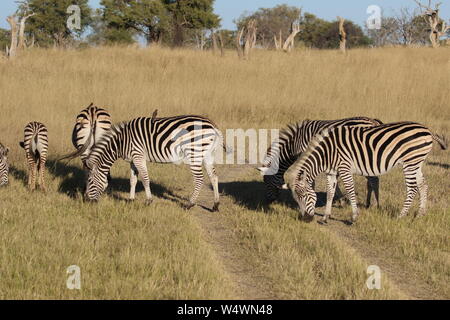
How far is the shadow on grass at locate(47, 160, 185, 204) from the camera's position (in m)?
9.48

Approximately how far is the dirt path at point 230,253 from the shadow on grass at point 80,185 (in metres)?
0.70

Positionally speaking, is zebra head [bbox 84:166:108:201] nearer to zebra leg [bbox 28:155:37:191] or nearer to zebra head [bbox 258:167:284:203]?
zebra leg [bbox 28:155:37:191]

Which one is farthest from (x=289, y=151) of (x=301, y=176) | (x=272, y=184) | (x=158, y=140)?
(x=158, y=140)

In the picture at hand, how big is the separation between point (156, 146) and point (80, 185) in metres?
2.38

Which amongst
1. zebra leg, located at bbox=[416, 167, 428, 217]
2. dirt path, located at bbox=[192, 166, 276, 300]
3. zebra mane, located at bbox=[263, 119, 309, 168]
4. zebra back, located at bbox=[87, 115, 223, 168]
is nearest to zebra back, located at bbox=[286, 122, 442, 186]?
zebra leg, located at bbox=[416, 167, 428, 217]

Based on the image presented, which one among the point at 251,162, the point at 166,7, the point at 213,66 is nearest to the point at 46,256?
the point at 251,162

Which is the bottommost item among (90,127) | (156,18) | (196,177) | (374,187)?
(374,187)

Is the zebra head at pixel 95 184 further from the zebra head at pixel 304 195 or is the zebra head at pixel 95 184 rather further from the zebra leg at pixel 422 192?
the zebra leg at pixel 422 192

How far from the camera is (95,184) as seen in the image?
847 cm

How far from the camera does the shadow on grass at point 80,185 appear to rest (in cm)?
948

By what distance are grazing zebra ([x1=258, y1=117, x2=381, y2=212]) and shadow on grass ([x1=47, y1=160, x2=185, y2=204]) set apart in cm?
150

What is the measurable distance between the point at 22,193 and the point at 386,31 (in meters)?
52.8

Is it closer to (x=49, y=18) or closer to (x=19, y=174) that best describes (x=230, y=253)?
(x=19, y=174)

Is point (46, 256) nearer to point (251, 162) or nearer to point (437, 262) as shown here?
point (437, 262)
